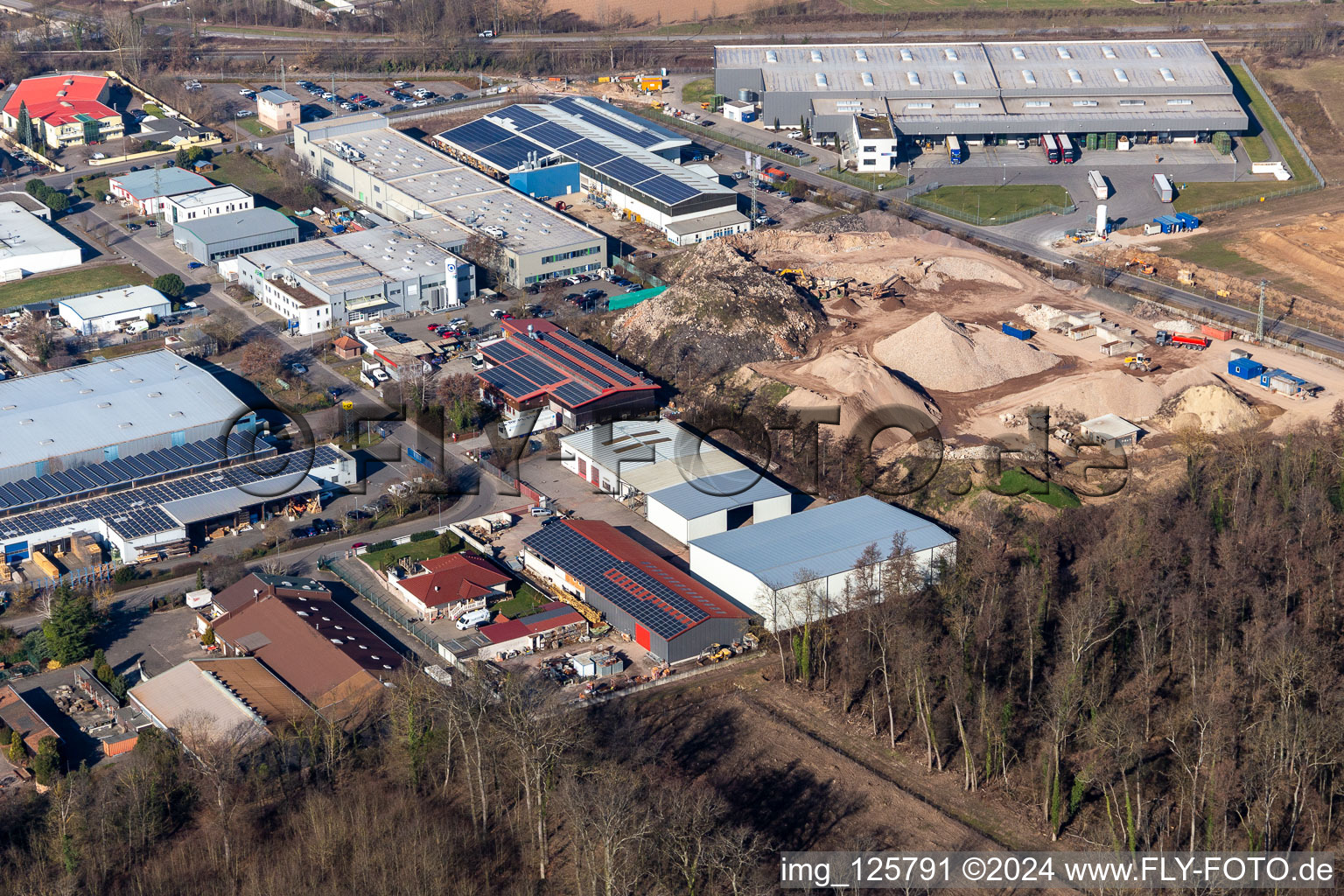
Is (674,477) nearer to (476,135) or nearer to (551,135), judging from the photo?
(551,135)

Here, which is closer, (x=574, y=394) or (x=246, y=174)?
(x=574, y=394)

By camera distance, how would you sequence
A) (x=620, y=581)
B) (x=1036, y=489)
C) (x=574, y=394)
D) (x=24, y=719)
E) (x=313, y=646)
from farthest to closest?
1. (x=574, y=394)
2. (x=1036, y=489)
3. (x=620, y=581)
4. (x=313, y=646)
5. (x=24, y=719)

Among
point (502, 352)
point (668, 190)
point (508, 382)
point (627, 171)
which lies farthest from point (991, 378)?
point (627, 171)

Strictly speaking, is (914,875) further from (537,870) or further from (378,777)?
(378,777)

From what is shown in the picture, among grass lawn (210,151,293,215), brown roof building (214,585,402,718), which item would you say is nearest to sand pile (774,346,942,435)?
brown roof building (214,585,402,718)

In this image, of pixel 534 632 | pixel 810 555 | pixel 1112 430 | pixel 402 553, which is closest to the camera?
pixel 534 632

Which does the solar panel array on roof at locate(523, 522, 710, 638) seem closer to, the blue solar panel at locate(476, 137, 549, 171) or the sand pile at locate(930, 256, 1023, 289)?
the sand pile at locate(930, 256, 1023, 289)

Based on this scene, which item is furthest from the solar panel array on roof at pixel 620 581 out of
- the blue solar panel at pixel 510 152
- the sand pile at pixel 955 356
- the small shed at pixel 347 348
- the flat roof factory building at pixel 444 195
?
the blue solar panel at pixel 510 152

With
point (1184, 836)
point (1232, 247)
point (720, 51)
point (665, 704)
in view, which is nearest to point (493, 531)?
point (665, 704)
